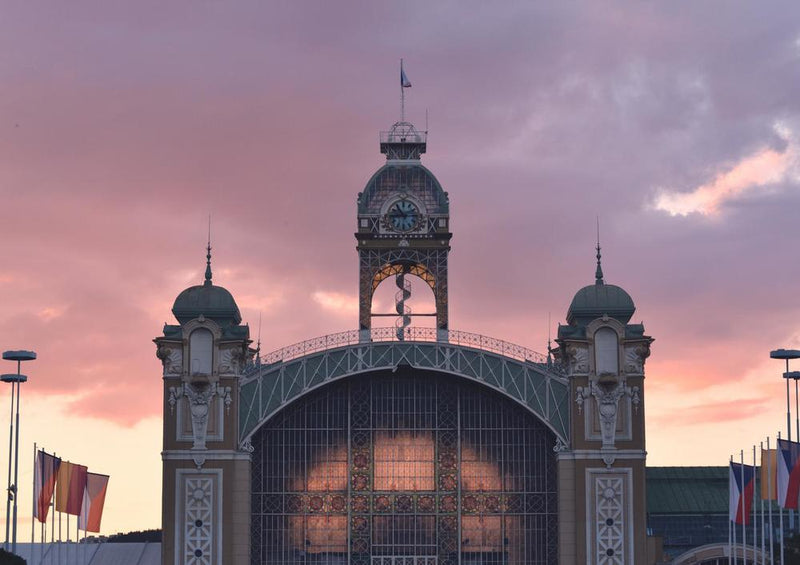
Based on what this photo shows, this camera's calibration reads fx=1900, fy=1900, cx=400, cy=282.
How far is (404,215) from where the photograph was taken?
147 metres

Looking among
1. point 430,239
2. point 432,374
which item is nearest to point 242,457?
point 432,374

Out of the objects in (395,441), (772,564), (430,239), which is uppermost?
(430,239)

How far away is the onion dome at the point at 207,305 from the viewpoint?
451ft

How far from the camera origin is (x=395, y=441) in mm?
137750

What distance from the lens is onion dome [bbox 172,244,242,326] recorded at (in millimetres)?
137375

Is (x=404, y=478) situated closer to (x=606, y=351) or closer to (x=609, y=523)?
(x=609, y=523)

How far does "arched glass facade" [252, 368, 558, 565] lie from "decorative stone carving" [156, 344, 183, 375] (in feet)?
24.7

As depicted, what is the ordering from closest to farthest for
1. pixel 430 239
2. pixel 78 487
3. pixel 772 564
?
pixel 772 564 → pixel 78 487 → pixel 430 239

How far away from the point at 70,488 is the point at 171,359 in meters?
12.6

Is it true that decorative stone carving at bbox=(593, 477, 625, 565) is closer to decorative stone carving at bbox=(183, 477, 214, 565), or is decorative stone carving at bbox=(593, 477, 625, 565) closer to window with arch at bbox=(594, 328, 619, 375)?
window with arch at bbox=(594, 328, 619, 375)

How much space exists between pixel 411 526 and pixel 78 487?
80.3ft

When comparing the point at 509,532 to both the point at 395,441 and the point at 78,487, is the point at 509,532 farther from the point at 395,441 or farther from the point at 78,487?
the point at 78,487

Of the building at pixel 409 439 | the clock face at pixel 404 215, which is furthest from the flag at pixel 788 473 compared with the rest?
the clock face at pixel 404 215

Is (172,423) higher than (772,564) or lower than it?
higher
